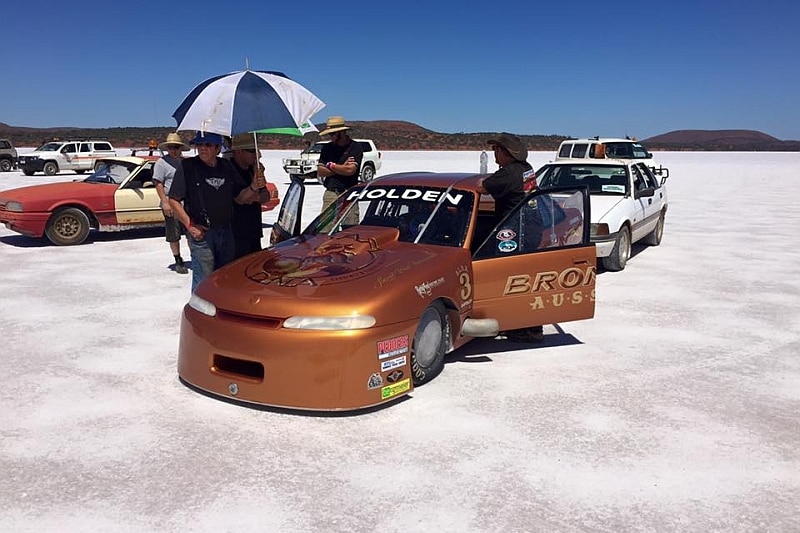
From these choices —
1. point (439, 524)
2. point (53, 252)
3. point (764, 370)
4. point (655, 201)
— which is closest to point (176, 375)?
point (439, 524)

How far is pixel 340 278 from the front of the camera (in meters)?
4.52

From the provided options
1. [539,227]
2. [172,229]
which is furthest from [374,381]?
[172,229]

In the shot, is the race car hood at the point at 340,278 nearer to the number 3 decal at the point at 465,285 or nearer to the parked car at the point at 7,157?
the number 3 decal at the point at 465,285

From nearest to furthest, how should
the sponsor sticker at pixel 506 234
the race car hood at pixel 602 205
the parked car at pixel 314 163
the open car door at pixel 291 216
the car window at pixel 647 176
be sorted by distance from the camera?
the sponsor sticker at pixel 506 234
the open car door at pixel 291 216
the race car hood at pixel 602 205
the car window at pixel 647 176
the parked car at pixel 314 163

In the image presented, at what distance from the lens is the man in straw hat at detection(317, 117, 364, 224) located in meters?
7.31

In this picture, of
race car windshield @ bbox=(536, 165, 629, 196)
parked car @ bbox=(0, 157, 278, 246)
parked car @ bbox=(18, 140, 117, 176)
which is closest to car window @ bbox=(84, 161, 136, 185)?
parked car @ bbox=(0, 157, 278, 246)

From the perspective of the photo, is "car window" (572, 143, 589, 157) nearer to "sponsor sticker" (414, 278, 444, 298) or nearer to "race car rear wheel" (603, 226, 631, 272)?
"race car rear wheel" (603, 226, 631, 272)

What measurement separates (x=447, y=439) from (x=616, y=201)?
251 inches

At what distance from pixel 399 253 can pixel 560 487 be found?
2.14 meters

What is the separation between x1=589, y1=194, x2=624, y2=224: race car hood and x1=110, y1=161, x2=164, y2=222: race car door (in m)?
7.30

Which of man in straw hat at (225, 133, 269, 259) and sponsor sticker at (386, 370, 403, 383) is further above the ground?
man in straw hat at (225, 133, 269, 259)

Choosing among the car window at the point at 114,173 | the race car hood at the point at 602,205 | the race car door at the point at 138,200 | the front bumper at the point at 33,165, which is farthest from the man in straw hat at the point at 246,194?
the front bumper at the point at 33,165

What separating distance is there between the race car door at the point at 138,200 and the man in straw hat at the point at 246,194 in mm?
6055

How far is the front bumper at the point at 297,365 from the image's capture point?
4094 millimetres
